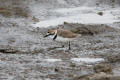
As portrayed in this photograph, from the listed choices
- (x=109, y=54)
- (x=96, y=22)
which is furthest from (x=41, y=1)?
(x=109, y=54)

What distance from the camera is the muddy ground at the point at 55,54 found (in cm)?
1026

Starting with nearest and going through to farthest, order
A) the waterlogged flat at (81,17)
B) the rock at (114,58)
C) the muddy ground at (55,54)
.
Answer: the muddy ground at (55,54), the rock at (114,58), the waterlogged flat at (81,17)

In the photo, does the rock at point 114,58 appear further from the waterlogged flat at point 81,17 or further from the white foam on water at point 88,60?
the waterlogged flat at point 81,17

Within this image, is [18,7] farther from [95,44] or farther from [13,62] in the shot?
[13,62]

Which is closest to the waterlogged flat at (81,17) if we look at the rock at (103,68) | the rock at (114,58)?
the rock at (114,58)

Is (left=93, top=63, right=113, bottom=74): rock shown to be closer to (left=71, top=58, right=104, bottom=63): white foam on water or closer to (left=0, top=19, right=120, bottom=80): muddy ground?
(left=0, top=19, right=120, bottom=80): muddy ground

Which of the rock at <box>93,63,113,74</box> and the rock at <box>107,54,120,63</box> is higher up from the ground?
the rock at <box>107,54,120,63</box>

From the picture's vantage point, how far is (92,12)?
20.0 m

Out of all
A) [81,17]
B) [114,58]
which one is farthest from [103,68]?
[81,17]

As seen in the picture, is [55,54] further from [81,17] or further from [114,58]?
[81,17]

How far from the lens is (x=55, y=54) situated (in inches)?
491

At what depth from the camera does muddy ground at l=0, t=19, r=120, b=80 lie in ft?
33.7

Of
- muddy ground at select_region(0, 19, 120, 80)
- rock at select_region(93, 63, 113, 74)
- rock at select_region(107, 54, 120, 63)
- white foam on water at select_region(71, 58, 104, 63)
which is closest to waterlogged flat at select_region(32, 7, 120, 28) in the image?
muddy ground at select_region(0, 19, 120, 80)

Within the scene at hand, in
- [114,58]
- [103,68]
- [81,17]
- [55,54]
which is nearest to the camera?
[103,68]
